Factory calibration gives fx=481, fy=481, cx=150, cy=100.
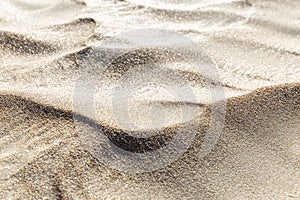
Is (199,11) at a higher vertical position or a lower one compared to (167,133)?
higher

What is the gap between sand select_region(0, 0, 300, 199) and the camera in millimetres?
1104

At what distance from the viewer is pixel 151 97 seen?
1.37 metres

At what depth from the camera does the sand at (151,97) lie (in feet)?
3.62

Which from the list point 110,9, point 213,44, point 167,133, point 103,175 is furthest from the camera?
point 110,9

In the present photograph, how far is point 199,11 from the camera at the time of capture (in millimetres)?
1823

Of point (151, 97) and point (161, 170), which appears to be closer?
point (161, 170)

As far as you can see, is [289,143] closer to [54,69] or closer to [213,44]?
[213,44]

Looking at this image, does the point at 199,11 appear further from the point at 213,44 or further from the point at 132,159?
the point at 132,159

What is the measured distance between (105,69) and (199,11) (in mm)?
548

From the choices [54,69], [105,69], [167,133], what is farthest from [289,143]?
[54,69]

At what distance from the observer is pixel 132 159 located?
115 centimetres

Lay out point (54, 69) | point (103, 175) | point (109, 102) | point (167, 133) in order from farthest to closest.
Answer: point (54, 69), point (109, 102), point (167, 133), point (103, 175)

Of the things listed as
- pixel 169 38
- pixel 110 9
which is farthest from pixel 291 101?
pixel 110 9

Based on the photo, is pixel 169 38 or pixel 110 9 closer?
pixel 169 38
